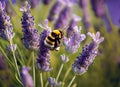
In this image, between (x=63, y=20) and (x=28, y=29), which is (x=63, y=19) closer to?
(x=63, y=20)

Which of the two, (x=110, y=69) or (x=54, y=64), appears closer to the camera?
(x=54, y=64)

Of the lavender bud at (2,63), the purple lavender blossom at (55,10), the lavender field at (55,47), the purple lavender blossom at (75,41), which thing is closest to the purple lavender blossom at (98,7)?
the lavender field at (55,47)

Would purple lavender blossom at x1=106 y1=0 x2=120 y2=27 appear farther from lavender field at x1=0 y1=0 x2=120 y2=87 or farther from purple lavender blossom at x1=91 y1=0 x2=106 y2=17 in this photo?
purple lavender blossom at x1=91 y1=0 x2=106 y2=17

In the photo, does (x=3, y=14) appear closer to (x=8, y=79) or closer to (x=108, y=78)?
(x=8, y=79)

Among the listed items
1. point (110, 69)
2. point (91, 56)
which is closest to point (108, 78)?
point (110, 69)

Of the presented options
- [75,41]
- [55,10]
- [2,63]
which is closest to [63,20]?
[55,10]

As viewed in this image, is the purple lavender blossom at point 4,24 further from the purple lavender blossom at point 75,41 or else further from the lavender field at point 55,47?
the purple lavender blossom at point 75,41

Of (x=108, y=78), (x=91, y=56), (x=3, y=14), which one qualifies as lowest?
(x=108, y=78)
